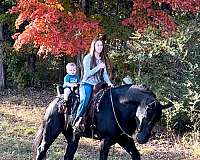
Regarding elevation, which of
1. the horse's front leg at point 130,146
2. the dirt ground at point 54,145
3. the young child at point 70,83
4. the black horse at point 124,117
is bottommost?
the dirt ground at point 54,145

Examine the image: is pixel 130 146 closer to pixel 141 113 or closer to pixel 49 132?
pixel 141 113

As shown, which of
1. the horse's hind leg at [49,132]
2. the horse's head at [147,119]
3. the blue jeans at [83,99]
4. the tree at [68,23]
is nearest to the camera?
the horse's head at [147,119]

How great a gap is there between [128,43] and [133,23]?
56cm

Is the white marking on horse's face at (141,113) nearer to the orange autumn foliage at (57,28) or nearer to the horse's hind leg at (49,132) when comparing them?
the horse's hind leg at (49,132)

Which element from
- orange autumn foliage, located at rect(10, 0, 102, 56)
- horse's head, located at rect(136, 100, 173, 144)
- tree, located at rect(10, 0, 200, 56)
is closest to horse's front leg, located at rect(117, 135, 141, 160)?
horse's head, located at rect(136, 100, 173, 144)

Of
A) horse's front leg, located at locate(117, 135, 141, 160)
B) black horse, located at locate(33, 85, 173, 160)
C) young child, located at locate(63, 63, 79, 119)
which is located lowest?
horse's front leg, located at locate(117, 135, 141, 160)

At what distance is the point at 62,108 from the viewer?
23.7ft

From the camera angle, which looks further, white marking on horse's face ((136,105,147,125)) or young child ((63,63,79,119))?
young child ((63,63,79,119))

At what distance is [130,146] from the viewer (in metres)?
6.86

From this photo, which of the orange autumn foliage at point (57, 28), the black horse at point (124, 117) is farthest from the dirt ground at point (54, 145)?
the orange autumn foliage at point (57, 28)

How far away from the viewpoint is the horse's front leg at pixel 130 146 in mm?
6773

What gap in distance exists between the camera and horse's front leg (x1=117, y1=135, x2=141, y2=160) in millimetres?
6773

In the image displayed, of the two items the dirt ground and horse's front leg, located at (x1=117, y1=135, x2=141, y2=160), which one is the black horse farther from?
the dirt ground

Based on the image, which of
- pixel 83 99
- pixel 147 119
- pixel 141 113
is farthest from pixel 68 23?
pixel 147 119
